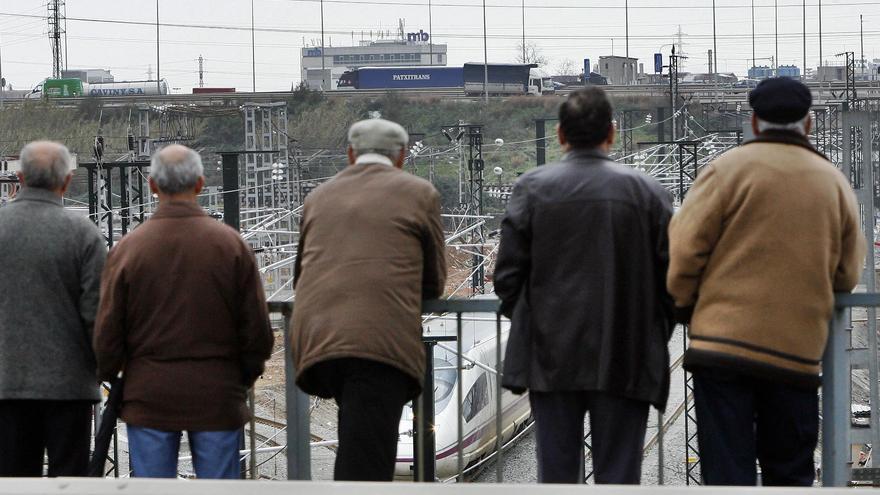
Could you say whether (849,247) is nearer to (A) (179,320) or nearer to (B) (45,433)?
(A) (179,320)

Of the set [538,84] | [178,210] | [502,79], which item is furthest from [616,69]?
[178,210]

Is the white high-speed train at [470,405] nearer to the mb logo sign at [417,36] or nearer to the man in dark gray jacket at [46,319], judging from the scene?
the man in dark gray jacket at [46,319]

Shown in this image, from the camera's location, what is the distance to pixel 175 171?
4594mm

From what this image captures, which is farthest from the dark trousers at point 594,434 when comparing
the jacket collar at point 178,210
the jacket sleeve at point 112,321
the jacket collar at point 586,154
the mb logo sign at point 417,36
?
the mb logo sign at point 417,36

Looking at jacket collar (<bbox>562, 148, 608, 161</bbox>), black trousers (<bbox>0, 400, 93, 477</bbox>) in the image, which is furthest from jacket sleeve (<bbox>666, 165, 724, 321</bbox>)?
black trousers (<bbox>0, 400, 93, 477</bbox>)

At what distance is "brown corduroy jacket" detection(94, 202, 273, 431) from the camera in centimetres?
450

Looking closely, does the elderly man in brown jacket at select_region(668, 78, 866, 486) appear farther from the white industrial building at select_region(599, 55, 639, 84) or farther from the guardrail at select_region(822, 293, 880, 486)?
the white industrial building at select_region(599, 55, 639, 84)

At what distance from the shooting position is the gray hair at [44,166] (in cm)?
484

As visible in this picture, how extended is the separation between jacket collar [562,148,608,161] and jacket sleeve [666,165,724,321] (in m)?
0.34

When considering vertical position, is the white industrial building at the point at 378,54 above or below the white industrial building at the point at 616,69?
above

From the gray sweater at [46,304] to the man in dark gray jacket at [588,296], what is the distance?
162 cm

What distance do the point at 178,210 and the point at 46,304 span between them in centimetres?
67

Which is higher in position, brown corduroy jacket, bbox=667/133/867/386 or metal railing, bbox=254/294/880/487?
brown corduroy jacket, bbox=667/133/867/386

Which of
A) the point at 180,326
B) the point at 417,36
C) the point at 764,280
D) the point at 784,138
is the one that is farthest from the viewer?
the point at 417,36
